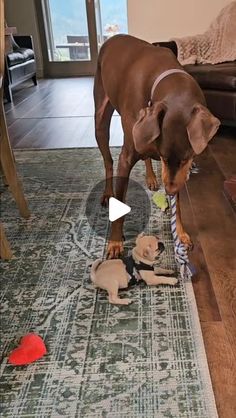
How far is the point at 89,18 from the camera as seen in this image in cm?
670

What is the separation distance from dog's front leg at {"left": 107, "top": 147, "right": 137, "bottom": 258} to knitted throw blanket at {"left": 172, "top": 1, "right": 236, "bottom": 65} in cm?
195

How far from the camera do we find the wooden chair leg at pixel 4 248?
1.65 m

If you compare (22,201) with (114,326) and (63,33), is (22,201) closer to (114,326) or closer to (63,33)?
(114,326)

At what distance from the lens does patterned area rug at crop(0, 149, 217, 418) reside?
3.43 ft

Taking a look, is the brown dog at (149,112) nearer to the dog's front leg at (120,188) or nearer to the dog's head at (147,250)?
the dog's front leg at (120,188)

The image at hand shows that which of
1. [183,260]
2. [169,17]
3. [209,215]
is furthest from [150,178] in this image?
[169,17]

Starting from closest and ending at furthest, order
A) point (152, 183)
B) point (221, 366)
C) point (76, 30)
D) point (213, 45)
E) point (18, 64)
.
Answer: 1. point (221, 366)
2. point (152, 183)
3. point (213, 45)
4. point (18, 64)
5. point (76, 30)

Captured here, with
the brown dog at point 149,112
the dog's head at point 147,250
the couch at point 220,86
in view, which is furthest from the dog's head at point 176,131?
the couch at point 220,86

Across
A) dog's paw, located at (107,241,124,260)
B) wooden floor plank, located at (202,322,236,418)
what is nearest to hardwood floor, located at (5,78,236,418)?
wooden floor plank, located at (202,322,236,418)

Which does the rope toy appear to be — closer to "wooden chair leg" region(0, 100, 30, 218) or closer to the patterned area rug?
the patterned area rug

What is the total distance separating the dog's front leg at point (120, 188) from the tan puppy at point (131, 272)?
0.16 m

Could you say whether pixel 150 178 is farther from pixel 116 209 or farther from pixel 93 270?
pixel 93 270

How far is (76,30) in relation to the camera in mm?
6879

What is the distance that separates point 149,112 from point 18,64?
15.3 feet
